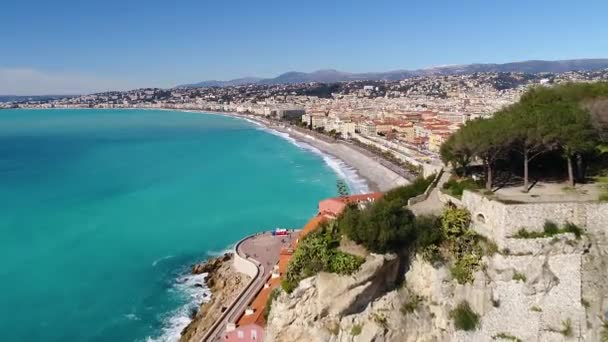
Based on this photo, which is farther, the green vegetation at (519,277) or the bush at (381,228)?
the bush at (381,228)

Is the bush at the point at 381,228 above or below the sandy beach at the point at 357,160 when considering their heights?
above

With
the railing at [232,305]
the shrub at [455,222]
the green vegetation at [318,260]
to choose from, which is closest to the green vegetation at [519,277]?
the shrub at [455,222]

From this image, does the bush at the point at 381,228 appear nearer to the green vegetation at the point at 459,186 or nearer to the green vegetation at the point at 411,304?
the green vegetation at the point at 411,304

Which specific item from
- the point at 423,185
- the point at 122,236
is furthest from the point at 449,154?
the point at 122,236

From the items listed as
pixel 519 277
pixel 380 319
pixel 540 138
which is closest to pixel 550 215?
pixel 519 277

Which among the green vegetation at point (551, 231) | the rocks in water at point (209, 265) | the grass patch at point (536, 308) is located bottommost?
the rocks in water at point (209, 265)

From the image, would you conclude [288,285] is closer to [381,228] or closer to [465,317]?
[381,228]
